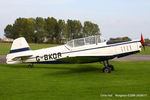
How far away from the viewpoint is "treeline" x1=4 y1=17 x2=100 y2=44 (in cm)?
8500

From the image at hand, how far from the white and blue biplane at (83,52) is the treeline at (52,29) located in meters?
72.3

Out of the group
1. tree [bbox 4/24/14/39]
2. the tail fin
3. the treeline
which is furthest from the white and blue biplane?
tree [bbox 4/24/14/39]

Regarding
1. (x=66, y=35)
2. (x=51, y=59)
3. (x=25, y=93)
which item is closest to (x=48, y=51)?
(x=51, y=59)

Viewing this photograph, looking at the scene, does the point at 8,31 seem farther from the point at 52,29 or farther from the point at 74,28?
the point at 74,28

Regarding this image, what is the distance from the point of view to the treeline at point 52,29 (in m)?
85.0

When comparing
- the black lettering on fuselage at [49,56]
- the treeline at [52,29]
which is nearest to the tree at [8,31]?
the treeline at [52,29]

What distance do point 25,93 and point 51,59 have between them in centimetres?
617

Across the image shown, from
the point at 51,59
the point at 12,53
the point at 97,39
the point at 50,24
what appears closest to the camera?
the point at 97,39

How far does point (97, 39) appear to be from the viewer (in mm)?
11492

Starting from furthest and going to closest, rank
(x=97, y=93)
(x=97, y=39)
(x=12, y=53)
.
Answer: (x=12, y=53)
(x=97, y=39)
(x=97, y=93)

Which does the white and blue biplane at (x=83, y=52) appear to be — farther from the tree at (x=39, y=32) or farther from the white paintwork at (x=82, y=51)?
the tree at (x=39, y=32)

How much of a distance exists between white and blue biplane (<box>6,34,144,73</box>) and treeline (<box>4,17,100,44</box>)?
2848 inches

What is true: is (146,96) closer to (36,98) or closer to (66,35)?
(36,98)

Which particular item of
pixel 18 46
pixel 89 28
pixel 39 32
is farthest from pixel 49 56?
pixel 89 28
